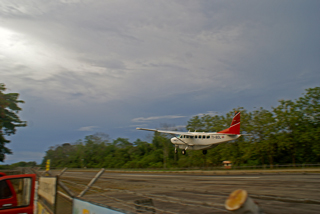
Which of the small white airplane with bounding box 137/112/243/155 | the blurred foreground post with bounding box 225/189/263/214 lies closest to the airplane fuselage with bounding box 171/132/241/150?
the small white airplane with bounding box 137/112/243/155

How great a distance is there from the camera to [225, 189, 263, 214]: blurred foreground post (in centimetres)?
177

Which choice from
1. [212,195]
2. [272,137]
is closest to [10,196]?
[212,195]

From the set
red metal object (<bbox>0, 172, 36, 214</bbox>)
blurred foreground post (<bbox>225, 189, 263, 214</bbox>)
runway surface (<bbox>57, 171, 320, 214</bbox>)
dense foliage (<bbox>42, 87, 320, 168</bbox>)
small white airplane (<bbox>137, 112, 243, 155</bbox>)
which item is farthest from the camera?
dense foliage (<bbox>42, 87, 320, 168</bbox>)

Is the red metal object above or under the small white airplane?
under

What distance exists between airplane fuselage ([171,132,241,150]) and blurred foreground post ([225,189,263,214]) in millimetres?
31014

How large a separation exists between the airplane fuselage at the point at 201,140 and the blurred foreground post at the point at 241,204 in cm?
3101

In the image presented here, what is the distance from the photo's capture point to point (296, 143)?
41.0 metres

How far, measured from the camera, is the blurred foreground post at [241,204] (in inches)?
69.8

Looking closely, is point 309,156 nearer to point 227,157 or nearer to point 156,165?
point 227,157

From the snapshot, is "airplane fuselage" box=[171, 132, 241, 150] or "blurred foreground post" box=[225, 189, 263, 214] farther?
"airplane fuselage" box=[171, 132, 241, 150]

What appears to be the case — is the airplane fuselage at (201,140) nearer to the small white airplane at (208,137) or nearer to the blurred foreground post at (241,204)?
the small white airplane at (208,137)

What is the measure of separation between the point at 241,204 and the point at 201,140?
3260cm

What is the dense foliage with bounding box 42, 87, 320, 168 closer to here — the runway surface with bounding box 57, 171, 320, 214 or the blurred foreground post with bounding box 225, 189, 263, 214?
the runway surface with bounding box 57, 171, 320, 214

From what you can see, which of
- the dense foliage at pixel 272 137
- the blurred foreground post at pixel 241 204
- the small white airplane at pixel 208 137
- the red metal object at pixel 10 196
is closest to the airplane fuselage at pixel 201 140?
the small white airplane at pixel 208 137
